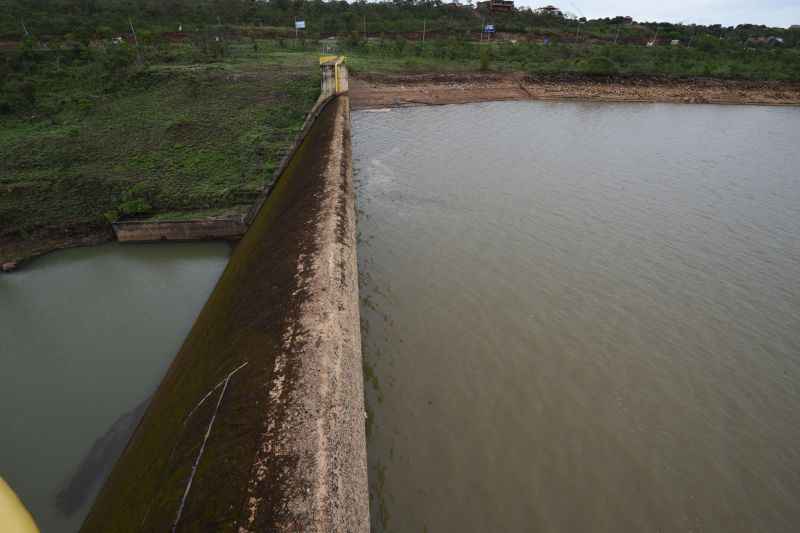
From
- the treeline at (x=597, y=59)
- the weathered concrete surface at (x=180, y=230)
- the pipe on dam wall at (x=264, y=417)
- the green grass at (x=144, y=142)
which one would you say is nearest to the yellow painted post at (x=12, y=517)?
the pipe on dam wall at (x=264, y=417)

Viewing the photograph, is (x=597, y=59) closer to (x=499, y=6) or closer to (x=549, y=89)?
(x=549, y=89)

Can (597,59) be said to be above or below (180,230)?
above

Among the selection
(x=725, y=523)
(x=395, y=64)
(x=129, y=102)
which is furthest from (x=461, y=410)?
(x=395, y=64)

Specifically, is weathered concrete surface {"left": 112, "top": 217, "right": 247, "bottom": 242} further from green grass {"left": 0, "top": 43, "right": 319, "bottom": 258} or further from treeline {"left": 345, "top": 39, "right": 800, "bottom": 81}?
treeline {"left": 345, "top": 39, "right": 800, "bottom": 81}

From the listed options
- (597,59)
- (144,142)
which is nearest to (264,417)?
(144,142)

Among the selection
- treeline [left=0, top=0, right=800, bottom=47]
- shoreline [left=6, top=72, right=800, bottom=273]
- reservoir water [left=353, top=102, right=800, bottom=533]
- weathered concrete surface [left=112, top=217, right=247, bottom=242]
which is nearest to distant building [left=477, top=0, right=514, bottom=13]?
treeline [left=0, top=0, right=800, bottom=47]
